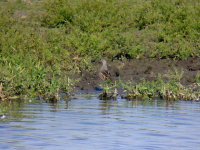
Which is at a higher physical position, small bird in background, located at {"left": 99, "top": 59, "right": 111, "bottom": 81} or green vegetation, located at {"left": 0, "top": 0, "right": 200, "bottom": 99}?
green vegetation, located at {"left": 0, "top": 0, "right": 200, "bottom": 99}

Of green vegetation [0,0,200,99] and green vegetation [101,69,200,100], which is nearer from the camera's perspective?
green vegetation [101,69,200,100]

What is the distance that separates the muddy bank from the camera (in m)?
19.6

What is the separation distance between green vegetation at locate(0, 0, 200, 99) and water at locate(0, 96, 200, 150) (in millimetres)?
1308

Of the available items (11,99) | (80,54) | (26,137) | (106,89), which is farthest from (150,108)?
(80,54)

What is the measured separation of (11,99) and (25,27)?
897cm

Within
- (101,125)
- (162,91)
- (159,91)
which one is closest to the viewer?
(101,125)

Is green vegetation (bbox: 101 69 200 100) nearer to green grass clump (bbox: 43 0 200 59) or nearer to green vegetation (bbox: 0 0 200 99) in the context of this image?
green vegetation (bbox: 0 0 200 99)

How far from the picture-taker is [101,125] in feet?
44.5

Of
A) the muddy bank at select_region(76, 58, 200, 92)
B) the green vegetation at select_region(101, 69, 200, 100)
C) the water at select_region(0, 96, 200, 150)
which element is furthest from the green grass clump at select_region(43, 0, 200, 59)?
the water at select_region(0, 96, 200, 150)

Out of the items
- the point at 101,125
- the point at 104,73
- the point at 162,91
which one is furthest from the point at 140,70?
the point at 101,125

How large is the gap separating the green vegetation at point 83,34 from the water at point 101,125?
4.29 feet

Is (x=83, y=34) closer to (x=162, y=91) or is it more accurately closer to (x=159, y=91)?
(x=159, y=91)

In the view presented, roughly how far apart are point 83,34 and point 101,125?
9.90 meters

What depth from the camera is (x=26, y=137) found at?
39.9ft
